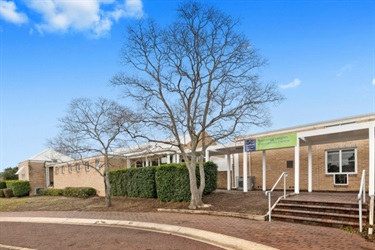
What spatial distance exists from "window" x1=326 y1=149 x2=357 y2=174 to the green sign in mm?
4325

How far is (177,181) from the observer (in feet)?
55.4

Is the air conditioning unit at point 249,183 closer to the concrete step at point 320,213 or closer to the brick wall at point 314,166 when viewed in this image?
the brick wall at point 314,166

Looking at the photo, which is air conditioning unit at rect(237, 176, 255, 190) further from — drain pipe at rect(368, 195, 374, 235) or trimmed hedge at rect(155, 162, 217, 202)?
drain pipe at rect(368, 195, 374, 235)

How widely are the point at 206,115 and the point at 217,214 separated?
5.01 metres

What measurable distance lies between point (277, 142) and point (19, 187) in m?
29.1

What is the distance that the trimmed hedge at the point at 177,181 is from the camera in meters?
16.7

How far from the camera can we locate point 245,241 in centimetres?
782

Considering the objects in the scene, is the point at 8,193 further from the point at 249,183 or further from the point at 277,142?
the point at 277,142

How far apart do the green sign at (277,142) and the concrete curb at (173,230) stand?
722 centimetres

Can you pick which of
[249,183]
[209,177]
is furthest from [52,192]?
[249,183]

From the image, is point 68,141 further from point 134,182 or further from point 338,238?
point 338,238

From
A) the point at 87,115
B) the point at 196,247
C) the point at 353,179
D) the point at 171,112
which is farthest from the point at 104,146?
the point at 353,179

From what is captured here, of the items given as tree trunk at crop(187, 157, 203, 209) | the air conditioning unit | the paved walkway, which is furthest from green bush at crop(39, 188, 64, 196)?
the paved walkway

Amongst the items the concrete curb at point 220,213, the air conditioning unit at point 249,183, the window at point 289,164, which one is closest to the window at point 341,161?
the window at point 289,164
